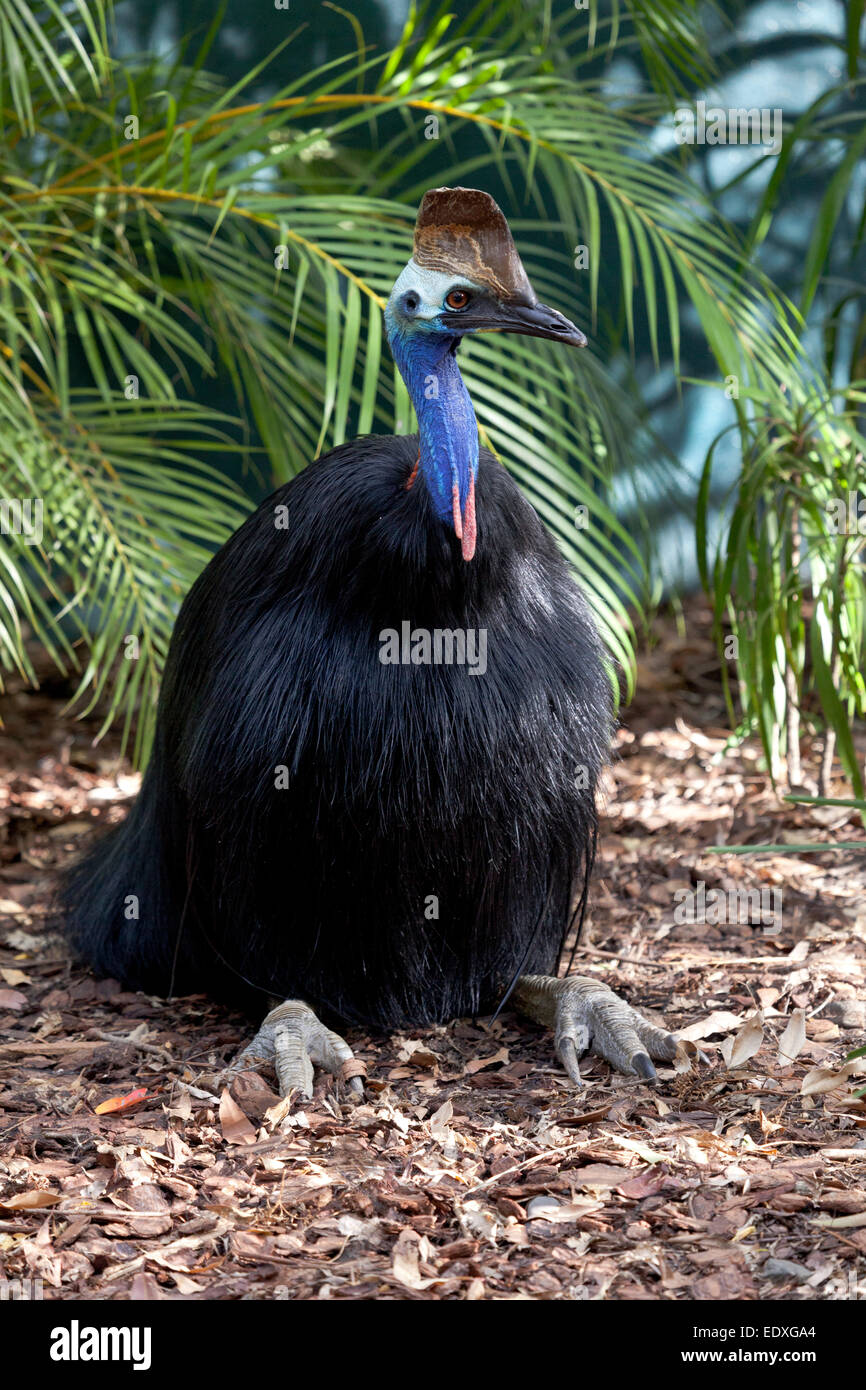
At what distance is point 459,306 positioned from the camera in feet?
7.30

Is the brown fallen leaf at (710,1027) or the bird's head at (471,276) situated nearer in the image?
the bird's head at (471,276)

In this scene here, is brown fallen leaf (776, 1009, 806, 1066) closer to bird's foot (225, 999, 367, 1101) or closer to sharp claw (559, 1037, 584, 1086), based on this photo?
sharp claw (559, 1037, 584, 1086)

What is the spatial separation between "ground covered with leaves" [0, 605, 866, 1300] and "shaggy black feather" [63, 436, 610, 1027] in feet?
0.58

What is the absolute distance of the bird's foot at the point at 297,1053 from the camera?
2258 millimetres

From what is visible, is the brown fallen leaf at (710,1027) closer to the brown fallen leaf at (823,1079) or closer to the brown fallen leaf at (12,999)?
the brown fallen leaf at (823,1079)

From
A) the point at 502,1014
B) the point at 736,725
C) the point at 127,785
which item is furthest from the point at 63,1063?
the point at 736,725

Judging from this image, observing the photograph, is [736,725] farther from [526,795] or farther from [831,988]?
[526,795]

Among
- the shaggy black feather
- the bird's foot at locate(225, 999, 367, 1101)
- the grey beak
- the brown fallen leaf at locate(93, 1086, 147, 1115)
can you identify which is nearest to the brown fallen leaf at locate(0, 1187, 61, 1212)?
the brown fallen leaf at locate(93, 1086, 147, 1115)

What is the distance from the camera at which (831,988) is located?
2562mm

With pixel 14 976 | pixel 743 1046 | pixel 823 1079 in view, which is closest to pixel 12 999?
pixel 14 976

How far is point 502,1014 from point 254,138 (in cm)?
188

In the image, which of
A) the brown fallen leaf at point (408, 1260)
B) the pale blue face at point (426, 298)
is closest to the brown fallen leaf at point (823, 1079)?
the brown fallen leaf at point (408, 1260)

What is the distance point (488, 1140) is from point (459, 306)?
4.07ft

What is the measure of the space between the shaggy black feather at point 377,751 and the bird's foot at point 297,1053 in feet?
0.35
